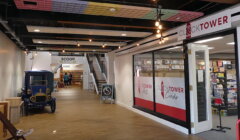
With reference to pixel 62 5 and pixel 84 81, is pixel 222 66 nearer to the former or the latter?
pixel 62 5

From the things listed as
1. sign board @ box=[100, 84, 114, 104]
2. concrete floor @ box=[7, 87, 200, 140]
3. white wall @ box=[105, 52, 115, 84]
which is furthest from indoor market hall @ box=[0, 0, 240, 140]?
white wall @ box=[105, 52, 115, 84]

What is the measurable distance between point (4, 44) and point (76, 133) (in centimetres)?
382

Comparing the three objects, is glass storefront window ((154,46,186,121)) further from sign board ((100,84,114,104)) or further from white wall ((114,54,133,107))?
sign board ((100,84,114,104))

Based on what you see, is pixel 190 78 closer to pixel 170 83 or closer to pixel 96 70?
pixel 170 83

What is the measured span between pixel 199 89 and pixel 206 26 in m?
1.86

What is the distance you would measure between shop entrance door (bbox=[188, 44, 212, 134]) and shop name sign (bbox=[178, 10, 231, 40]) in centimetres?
39

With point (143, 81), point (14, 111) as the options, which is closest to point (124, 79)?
point (143, 81)

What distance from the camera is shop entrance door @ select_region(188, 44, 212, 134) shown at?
4477mm

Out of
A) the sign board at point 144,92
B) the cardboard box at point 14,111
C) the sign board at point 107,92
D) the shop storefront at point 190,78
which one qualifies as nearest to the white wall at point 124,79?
the sign board at point 107,92

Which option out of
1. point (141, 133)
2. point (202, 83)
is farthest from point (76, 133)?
point (202, 83)

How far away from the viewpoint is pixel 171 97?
515 centimetres

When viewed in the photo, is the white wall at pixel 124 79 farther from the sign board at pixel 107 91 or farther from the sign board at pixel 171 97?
the sign board at pixel 171 97

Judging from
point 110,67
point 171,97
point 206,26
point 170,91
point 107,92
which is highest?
point 206,26

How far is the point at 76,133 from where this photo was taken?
4.54m
